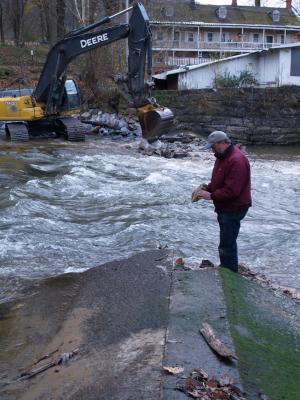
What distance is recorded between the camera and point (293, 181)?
1634cm

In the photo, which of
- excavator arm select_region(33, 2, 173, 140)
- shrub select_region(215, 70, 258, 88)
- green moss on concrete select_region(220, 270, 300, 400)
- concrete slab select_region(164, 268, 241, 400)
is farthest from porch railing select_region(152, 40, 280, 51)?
concrete slab select_region(164, 268, 241, 400)

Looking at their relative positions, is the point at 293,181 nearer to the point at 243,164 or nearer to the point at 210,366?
the point at 243,164

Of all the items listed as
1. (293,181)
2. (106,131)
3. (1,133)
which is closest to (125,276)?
(293,181)

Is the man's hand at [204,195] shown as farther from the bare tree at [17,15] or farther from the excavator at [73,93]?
the bare tree at [17,15]

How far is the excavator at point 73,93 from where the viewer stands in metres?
17.3

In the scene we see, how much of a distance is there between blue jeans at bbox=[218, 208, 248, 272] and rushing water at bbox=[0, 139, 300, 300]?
1.32 meters

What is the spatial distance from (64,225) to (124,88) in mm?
8566

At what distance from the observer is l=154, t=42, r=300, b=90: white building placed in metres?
36.1

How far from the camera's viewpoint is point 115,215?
36.9ft

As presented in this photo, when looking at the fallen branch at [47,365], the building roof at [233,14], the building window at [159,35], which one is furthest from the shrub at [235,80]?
the fallen branch at [47,365]

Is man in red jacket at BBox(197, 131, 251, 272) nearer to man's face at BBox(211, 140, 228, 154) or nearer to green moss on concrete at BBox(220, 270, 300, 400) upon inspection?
man's face at BBox(211, 140, 228, 154)

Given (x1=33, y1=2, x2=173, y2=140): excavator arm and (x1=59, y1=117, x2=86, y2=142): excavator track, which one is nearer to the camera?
(x1=33, y1=2, x2=173, y2=140): excavator arm

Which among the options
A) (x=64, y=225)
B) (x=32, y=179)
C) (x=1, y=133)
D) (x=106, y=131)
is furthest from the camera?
(x=106, y=131)

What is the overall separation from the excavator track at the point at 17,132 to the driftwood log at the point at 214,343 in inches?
632
